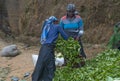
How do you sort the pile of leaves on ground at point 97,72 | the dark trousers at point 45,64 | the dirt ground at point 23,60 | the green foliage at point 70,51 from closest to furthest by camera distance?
the pile of leaves on ground at point 97,72, the green foliage at point 70,51, the dark trousers at point 45,64, the dirt ground at point 23,60

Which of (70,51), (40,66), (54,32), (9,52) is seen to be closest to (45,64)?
(40,66)

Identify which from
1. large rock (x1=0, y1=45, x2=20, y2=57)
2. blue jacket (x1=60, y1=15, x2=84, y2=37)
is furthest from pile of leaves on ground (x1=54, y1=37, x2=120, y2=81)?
large rock (x1=0, y1=45, x2=20, y2=57)

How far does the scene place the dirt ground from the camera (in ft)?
33.0

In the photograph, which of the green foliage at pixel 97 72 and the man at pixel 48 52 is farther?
the man at pixel 48 52

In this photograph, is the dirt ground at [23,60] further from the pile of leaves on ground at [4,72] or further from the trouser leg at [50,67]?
the trouser leg at [50,67]

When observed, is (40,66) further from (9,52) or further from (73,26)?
(9,52)

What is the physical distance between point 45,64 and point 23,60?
10.0ft

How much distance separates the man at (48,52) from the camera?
8016 mm

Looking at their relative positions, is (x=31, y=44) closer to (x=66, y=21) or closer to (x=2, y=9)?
(x=2, y=9)

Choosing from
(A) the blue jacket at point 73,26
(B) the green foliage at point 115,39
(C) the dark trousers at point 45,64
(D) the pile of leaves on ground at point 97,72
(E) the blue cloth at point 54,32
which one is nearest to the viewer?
(D) the pile of leaves on ground at point 97,72

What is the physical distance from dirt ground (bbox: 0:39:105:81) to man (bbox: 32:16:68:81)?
102 centimetres

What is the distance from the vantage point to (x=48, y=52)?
8.21 m

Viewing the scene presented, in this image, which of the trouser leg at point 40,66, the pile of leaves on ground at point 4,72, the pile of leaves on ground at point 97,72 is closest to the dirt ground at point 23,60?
the pile of leaves on ground at point 4,72

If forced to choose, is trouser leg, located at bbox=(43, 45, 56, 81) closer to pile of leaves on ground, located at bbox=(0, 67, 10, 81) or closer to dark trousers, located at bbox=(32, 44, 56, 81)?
dark trousers, located at bbox=(32, 44, 56, 81)
